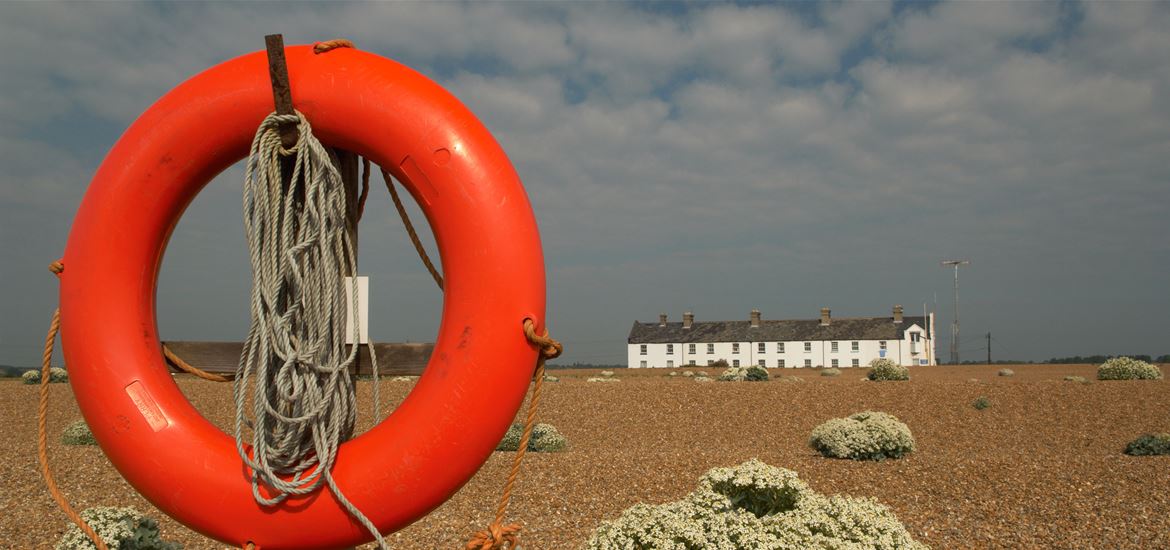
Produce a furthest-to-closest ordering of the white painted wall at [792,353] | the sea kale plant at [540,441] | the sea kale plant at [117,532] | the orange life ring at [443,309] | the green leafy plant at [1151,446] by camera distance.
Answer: the white painted wall at [792,353] < the sea kale plant at [540,441] < the green leafy plant at [1151,446] < the sea kale plant at [117,532] < the orange life ring at [443,309]

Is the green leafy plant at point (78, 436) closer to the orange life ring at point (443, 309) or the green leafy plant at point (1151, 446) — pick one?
the orange life ring at point (443, 309)

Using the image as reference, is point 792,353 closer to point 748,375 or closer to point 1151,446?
point 748,375

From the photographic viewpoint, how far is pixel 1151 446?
26.5ft

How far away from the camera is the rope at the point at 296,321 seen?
267 cm

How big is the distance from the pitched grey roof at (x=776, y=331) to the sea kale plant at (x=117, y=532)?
4221cm

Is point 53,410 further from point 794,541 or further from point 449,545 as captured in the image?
point 794,541

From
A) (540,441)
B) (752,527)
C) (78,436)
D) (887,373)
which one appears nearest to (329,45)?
(752,527)

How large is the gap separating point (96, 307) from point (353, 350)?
0.84 metres

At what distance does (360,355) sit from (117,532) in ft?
5.73

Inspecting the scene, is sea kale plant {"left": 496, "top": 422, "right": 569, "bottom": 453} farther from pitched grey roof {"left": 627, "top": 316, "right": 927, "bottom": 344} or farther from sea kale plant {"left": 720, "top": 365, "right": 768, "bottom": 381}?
pitched grey roof {"left": 627, "top": 316, "right": 927, "bottom": 344}

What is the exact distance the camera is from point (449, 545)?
5133 mm

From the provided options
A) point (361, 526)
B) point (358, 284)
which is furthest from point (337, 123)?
point (361, 526)

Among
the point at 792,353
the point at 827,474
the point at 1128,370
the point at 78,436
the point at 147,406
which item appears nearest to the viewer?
the point at 147,406

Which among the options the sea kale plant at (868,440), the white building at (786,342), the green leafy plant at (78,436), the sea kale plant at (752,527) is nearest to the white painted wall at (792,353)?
the white building at (786,342)
